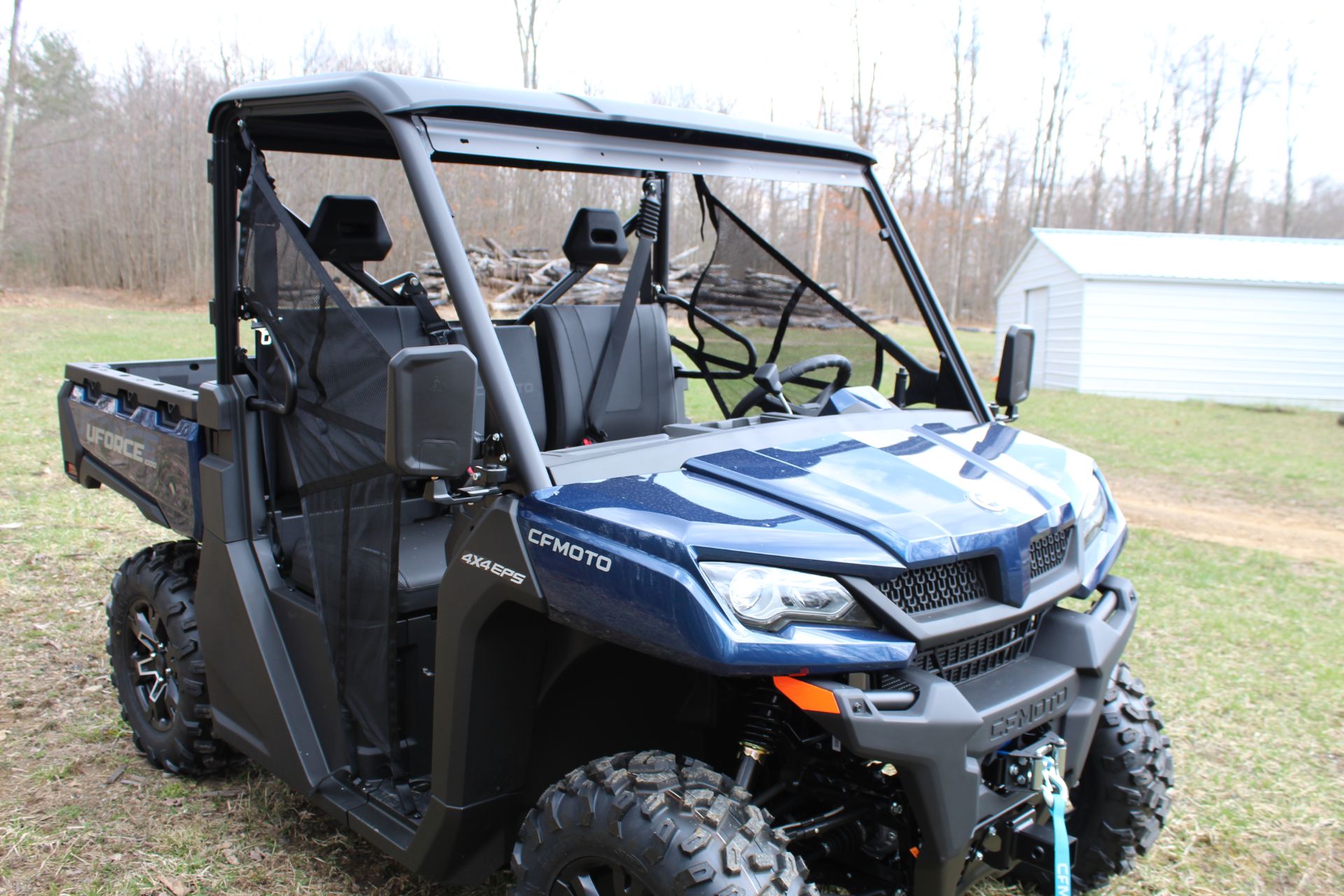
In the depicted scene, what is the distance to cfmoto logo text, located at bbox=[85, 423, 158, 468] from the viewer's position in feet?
12.5

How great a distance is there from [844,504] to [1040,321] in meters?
22.8

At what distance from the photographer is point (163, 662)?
384 centimetres

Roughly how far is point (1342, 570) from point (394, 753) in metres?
7.58

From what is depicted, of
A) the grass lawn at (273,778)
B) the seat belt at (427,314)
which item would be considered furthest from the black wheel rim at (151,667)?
the seat belt at (427,314)

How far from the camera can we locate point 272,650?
126 inches

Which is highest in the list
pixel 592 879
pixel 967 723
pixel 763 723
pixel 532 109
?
pixel 532 109

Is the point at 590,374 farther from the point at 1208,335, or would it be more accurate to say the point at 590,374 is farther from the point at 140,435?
the point at 1208,335

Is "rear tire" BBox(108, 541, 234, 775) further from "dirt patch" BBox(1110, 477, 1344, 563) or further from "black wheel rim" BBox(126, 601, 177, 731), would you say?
"dirt patch" BBox(1110, 477, 1344, 563)

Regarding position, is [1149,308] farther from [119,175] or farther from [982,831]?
[119,175]

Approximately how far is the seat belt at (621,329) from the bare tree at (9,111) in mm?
24281

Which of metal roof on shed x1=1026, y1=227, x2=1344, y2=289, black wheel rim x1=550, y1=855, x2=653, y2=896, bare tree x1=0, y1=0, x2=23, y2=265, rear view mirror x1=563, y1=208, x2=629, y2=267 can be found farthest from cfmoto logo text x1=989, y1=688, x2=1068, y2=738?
bare tree x1=0, y1=0, x2=23, y2=265

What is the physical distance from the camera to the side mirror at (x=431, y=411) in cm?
204

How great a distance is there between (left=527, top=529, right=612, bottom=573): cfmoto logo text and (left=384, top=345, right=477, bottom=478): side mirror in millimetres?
229

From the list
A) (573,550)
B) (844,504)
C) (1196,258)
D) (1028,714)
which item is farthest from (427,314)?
(1196,258)
